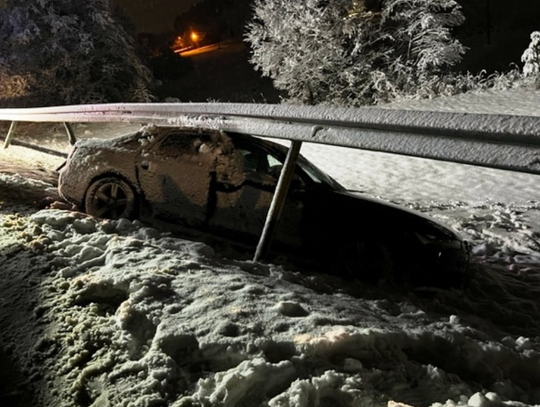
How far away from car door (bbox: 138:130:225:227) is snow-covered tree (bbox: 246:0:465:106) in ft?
56.8

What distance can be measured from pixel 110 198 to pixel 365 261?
8.86ft

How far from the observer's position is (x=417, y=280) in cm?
463

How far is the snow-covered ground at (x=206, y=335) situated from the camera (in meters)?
2.12

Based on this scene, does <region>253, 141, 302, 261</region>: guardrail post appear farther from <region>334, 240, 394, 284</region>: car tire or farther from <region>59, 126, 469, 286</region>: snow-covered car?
<region>334, 240, 394, 284</region>: car tire

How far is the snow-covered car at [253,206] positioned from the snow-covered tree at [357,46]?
17.1 m

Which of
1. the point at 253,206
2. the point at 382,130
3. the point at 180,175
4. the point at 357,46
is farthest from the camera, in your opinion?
the point at 357,46

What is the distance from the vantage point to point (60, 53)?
64.6 ft

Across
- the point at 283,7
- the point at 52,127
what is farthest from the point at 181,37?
the point at 52,127

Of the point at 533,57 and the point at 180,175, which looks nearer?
A: the point at 180,175

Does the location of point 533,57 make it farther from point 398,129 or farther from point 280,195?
point 398,129

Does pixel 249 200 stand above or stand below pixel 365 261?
above

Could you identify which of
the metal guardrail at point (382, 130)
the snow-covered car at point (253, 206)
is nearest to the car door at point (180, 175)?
the snow-covered car at point (253, 206)

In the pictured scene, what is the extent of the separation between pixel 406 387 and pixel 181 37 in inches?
2112

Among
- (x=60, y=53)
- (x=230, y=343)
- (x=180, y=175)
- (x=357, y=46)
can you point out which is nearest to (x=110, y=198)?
(x=180, y=175)
